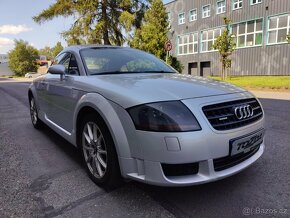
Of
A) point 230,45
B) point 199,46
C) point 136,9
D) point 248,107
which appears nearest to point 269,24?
point 230,45

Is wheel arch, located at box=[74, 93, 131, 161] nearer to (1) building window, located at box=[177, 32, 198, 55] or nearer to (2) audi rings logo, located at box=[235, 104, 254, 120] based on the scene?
(2) audi rings logo, located at box=[235, 104, 254, 120]

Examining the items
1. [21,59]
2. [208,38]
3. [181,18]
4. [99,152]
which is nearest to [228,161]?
[99,152]

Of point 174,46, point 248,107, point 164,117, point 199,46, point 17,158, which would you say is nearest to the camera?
point 164,117

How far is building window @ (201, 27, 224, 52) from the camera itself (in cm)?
2780

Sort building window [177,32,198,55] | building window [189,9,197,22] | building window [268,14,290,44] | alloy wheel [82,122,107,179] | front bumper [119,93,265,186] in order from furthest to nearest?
building window [177,32,198,55]
building window [189,9,197,22]
building window [268,14,290,44]
alloy wheel [82,122,107,179]
front bumper [119,93,265,186]

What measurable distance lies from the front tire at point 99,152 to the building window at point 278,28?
74.0 feet

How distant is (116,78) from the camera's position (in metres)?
3.08

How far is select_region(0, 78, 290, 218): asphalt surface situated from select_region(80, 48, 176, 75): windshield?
1272 mm

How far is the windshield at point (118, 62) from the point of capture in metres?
3.54

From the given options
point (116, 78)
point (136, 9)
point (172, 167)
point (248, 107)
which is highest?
point (136, 9)

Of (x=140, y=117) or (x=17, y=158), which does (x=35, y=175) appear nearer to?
(x=17, y=158)

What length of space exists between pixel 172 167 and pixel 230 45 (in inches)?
764

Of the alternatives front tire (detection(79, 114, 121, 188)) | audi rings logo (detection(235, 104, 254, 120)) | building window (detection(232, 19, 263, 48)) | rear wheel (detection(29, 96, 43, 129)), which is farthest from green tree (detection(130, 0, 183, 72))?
audi rings logo (detection(235, 104, 254, 120))

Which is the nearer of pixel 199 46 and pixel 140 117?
pixel 140 117
